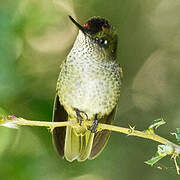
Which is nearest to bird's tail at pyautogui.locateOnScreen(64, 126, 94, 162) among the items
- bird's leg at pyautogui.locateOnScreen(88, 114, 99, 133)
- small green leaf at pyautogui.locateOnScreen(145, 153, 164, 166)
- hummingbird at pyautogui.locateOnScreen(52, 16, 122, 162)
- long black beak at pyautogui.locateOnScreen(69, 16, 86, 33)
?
hummingbird at pyautogui.locateOnScreen(52, 16, 122, 162)

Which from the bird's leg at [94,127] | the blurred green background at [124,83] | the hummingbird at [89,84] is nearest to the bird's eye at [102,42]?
the hummingbird at [89,84]

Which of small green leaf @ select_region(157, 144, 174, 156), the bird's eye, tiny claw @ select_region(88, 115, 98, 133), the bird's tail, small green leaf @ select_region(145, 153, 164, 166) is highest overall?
the bird's eye

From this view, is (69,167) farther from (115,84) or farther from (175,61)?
(175,61)

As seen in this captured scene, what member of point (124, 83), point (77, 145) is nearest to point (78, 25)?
point (77, 145)

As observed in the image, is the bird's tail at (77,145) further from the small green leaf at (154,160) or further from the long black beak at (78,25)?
the small green leaf at (154,160)

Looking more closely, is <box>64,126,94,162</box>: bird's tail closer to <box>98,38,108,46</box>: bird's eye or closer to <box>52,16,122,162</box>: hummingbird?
<box>52,16,122,162</box>: hummingbird

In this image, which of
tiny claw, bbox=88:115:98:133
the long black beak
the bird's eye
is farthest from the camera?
the bird's eye

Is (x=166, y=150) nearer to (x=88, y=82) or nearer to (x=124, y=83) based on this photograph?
(x=88, y=82)
